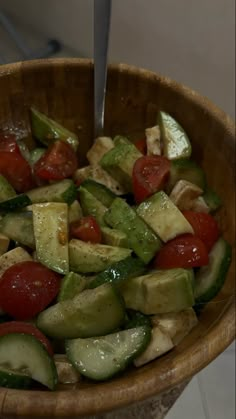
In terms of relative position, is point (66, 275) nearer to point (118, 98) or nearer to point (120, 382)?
point (120, 382)

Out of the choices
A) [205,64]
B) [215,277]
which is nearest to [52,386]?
[215,277]

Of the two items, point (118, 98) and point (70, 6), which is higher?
point (70, 6)

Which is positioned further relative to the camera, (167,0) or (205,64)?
(205,64)

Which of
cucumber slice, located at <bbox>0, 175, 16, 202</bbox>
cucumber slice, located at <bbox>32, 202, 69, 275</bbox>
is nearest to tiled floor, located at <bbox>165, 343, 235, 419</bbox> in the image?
cucumber slice, located at <bbox>32, 202, 69, 275</bbox>

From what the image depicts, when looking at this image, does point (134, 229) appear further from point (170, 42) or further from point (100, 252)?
point (170, 42)

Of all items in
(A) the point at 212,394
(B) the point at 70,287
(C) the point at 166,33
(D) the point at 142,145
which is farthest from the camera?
(C) the point at 166,33

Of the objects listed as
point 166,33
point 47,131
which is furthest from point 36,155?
point 166,33
